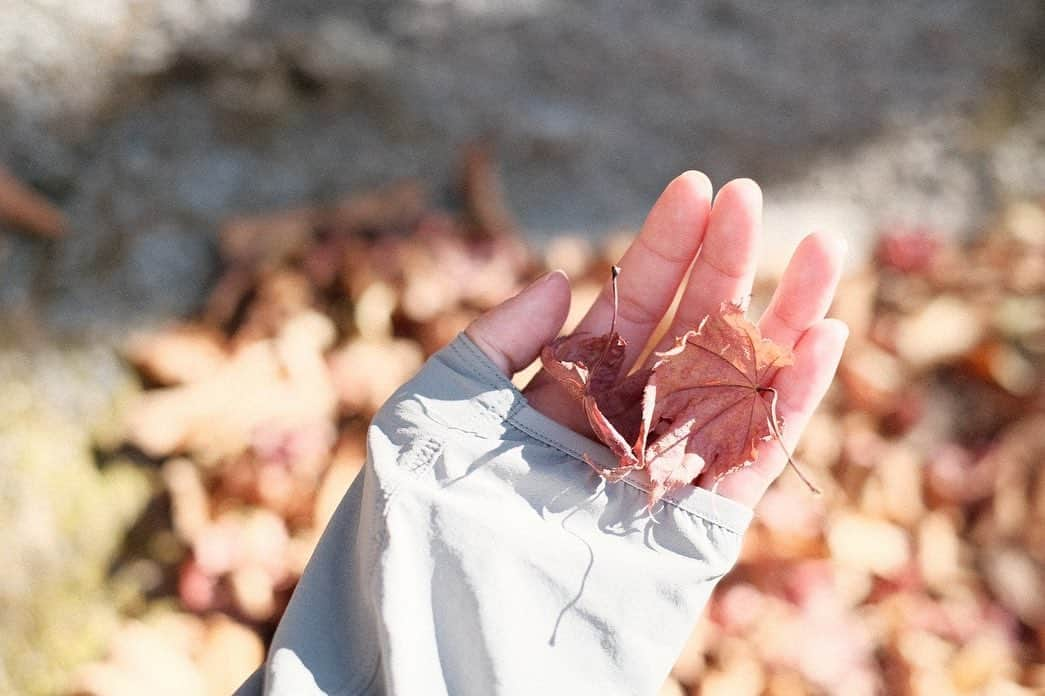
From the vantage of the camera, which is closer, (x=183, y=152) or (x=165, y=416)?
(x=165, y=416)

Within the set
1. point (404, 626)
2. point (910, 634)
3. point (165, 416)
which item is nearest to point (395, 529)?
point (404, 626)

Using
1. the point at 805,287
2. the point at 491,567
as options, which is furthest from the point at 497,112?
the point at 491,567

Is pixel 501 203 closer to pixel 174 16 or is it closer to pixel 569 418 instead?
pixel 174 16

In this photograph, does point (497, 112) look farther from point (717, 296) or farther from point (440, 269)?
point (717, 296)

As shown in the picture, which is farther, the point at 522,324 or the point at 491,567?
the point at 522,324

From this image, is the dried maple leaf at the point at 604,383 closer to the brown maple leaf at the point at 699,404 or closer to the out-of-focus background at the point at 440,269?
the brown maple leaf at the point at 699,404

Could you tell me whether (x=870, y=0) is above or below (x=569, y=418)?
above

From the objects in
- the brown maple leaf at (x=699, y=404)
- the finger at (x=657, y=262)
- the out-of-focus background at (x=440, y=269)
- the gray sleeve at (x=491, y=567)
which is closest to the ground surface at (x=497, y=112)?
the out-of-focus background at (x=440, y=269)
